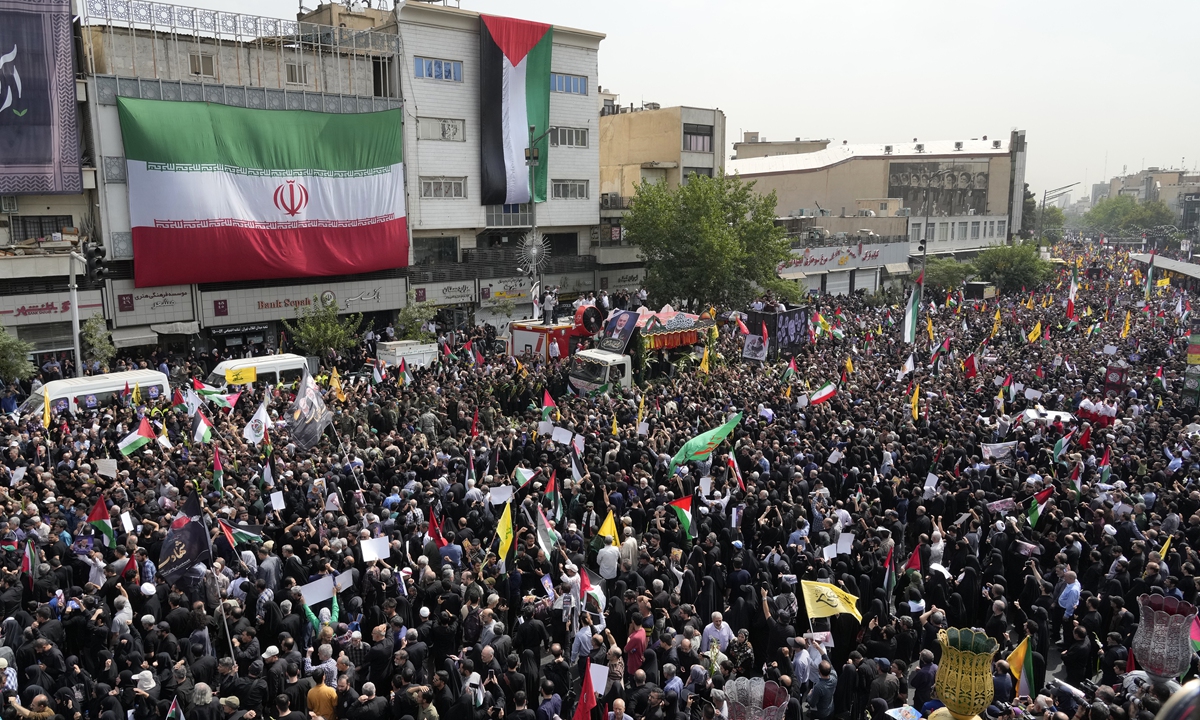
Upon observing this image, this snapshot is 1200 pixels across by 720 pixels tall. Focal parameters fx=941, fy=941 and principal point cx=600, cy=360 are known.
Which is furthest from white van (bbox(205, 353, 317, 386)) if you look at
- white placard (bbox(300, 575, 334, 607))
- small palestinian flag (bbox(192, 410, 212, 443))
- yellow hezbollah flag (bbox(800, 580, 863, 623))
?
yellow hezbollah flag (bbox(800, 580, 863, 623))

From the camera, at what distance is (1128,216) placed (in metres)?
159

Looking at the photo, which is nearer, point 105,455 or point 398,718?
point 398,718

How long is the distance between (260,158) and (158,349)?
7.65 metres

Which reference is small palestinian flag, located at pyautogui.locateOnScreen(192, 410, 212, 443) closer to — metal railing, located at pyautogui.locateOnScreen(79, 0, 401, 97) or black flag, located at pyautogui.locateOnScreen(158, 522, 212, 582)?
black flag, located at pyautogui.locateOnScreen(158, 522, 212, 582)

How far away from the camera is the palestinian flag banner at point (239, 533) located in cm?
1120

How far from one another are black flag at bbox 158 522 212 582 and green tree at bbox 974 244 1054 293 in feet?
188

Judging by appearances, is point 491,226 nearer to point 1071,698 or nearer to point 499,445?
point 499,445

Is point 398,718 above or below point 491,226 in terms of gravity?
below

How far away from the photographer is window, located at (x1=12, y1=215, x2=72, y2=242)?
29875 millimetres

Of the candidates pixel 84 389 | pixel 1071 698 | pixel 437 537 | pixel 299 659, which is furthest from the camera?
pixel 84 389

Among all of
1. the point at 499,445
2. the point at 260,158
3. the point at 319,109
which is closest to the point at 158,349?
the point at 260,158

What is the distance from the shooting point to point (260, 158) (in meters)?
33.8

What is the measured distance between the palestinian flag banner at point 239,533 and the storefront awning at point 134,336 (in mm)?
21735

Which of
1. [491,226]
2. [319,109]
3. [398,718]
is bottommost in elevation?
[398,718]
